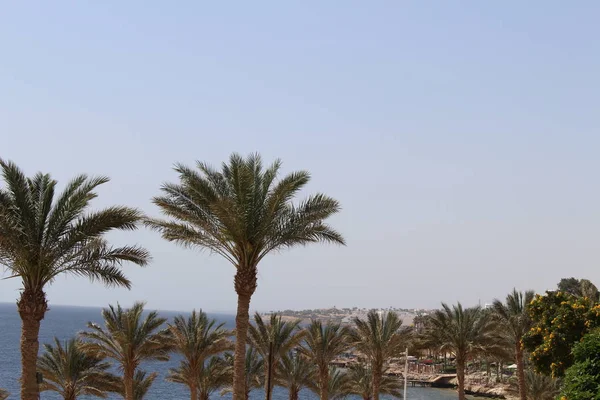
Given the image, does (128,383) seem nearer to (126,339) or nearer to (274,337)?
(126,339)

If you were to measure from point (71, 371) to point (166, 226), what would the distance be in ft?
37.8

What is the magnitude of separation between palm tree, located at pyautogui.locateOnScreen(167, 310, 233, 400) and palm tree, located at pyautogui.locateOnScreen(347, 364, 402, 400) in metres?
12.2

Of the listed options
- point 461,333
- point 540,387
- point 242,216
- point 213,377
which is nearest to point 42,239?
point 242,216

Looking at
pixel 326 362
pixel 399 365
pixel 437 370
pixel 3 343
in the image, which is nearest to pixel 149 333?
pixel 326 362

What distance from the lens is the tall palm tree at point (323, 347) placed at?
33500 millimetres

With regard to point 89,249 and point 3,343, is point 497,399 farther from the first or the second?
point 3,343

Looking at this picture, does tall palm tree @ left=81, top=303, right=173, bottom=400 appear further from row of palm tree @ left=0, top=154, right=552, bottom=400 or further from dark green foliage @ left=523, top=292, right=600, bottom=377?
dark green foliage @ left=523, top=292, right=600, bottom=377

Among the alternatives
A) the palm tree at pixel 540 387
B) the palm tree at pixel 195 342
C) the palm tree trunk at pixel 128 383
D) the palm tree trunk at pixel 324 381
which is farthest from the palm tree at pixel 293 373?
the palm tree at pixel 540 387

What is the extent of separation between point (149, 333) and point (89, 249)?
1217 centimetres

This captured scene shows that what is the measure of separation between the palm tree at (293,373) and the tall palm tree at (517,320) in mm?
11537

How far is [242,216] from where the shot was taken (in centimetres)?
1997

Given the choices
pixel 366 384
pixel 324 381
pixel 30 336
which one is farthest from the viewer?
pixel 366 384

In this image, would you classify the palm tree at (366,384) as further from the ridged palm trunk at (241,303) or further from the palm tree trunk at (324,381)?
the ridged palm trunk at (241,303)

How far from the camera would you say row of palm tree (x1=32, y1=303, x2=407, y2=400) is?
2875cm
